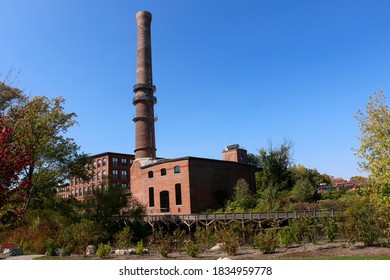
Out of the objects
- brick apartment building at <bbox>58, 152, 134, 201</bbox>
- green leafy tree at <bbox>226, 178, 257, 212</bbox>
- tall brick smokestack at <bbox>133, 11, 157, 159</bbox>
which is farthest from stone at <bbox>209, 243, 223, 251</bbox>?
brick apartment building at <bbox>58, 152, 134, 201</bbox>

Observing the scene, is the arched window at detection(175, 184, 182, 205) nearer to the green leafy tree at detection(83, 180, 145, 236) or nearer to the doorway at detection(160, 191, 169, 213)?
the doorway at detection(160, 191, 169, 213)

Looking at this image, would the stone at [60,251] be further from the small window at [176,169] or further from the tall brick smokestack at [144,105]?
the tall brick smokestack at [144,105]

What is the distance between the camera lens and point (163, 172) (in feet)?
141

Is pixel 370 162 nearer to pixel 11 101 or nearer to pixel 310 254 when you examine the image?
pixel 310 254

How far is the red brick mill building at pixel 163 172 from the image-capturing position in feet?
134

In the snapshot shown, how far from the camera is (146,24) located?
50.3 metres

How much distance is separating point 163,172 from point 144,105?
9.93 meters

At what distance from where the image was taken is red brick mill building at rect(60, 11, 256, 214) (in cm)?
4077

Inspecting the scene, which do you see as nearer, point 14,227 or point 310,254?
point 310,254

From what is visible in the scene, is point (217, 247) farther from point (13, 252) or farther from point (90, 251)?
point (13, 252)

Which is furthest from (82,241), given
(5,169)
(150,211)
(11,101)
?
(150,211)

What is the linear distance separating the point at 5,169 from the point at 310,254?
1017 centimetres
